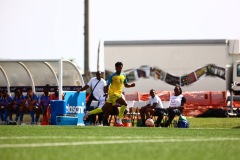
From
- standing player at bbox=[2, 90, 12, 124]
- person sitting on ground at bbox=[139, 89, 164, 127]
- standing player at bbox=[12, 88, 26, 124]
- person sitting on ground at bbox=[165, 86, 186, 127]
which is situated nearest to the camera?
person sitting on ground at bbox=[165, 86, 186, 127]

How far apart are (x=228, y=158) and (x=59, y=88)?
18.5 meters

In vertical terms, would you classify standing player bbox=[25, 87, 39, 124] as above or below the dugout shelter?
below

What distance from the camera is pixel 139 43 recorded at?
153 ft

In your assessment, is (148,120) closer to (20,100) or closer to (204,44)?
(20,100)

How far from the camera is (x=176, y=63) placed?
4612 cm

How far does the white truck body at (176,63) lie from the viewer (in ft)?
151

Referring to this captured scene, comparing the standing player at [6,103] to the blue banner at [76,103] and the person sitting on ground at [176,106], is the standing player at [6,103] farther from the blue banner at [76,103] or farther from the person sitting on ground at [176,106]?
the person sitting on ground at [176,106]

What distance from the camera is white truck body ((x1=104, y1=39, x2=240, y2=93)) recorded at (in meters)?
45.9

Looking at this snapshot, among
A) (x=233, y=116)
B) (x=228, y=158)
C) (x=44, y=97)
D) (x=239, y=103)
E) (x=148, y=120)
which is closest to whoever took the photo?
(x=228, y=158)

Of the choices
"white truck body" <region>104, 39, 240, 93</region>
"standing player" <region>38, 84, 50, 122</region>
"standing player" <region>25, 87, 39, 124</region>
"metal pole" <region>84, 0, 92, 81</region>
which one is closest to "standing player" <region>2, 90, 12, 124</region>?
"standing player" <region>25, 87, 39, 124</region>

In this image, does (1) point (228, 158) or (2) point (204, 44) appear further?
(2) point (204, 44)

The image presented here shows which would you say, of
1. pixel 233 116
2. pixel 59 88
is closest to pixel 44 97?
pixel 59 88

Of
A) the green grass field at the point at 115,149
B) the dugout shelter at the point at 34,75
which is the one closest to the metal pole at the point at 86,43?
the dugout shelter at the point at 34,75

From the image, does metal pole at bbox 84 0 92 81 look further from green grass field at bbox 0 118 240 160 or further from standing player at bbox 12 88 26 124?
green grass field at bbox 0 118 240 160
